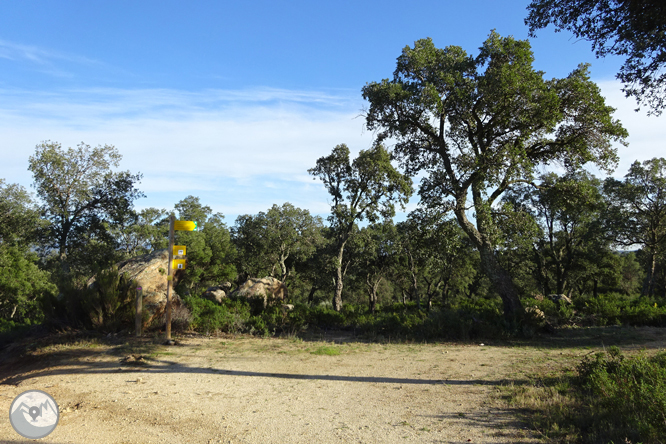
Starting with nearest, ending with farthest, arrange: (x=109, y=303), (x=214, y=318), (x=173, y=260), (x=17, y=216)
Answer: (x=173, y=260), (x=109, y=303), (x=214, y=318), (x=17, y=216)

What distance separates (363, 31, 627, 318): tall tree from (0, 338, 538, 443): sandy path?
4802 millimetres

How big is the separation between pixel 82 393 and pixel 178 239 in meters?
30.3

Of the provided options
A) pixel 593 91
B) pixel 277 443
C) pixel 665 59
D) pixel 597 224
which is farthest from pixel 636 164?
pixel 277 443

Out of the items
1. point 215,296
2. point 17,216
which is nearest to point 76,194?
point 17,216

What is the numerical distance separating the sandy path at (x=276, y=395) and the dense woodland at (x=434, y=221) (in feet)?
11.8

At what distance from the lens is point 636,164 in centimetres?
2562

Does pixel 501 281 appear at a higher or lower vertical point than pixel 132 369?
higher

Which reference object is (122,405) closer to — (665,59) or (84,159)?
(665,59)

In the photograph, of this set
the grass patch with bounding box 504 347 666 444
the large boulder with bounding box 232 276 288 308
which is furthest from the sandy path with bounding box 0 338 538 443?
the large boulder with bounding box 232 276 288 308

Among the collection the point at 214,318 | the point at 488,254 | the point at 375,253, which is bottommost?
the point at 214,318

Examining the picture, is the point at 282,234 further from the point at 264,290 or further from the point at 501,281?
the point at 501,281

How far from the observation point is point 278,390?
18.8ft

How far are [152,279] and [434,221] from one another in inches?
347

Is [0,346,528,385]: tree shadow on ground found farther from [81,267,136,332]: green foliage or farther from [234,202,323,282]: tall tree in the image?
[234,202,323,282]: tall tree
